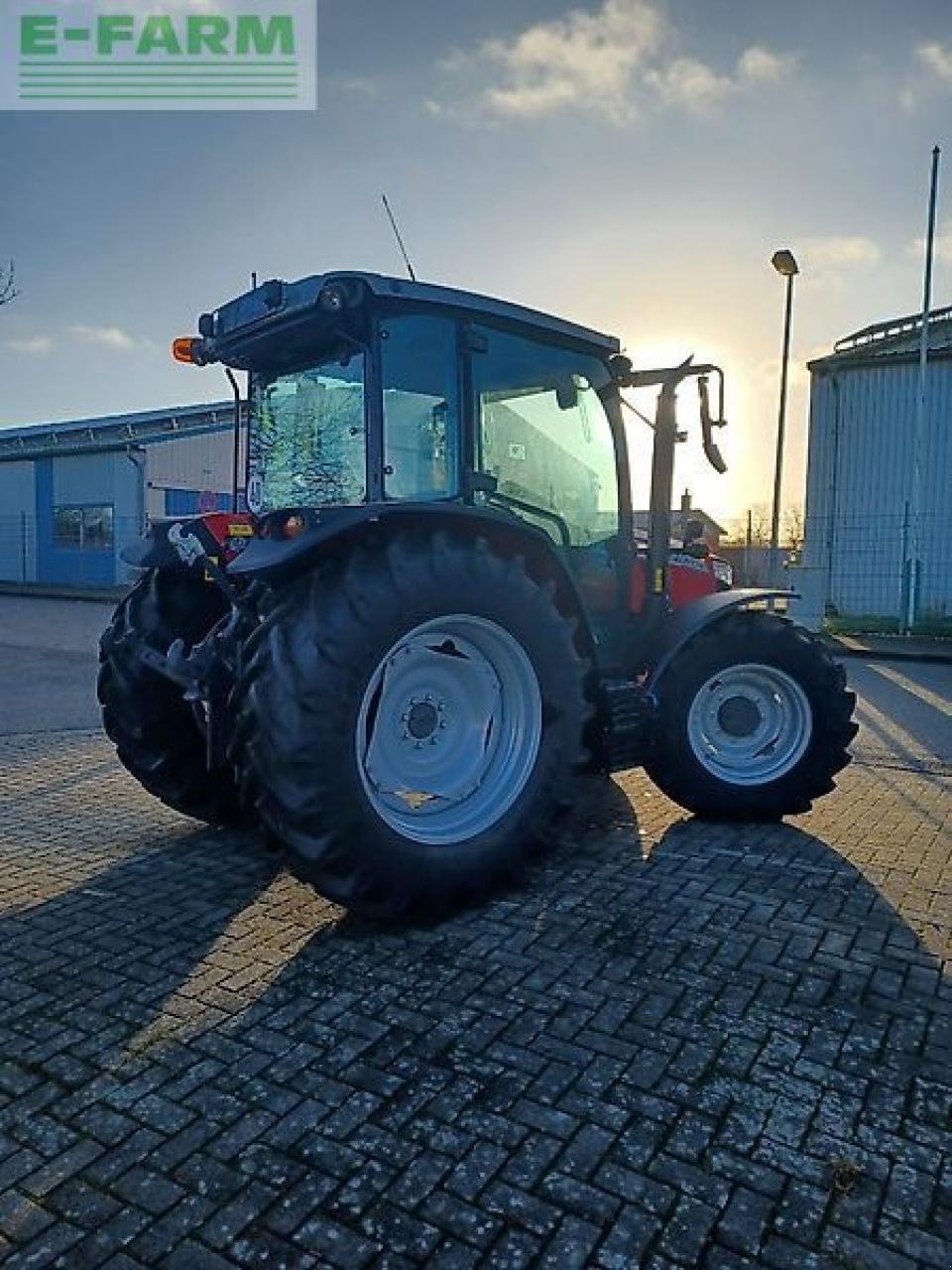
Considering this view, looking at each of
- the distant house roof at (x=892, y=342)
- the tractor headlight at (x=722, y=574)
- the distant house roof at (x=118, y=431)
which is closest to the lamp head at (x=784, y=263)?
the distant house roof at (x=892, y=342)

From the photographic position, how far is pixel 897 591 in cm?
1664

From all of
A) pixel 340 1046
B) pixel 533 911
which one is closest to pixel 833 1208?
pixel 340 1046

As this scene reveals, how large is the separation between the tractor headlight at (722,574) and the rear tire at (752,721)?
0.73 meters

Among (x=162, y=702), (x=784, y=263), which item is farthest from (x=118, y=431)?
(x=162, y=702)

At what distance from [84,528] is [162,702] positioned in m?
26.3

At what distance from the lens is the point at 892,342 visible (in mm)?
17547

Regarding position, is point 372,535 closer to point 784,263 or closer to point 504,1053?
point 504,1053

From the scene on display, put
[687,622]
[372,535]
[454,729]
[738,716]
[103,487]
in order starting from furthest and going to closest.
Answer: [103,487]
[738,716]
[687,622]
[454,729]
[372,535]

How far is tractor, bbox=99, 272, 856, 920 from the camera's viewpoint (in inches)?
117

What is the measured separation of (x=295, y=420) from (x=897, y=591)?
1538 centimetres

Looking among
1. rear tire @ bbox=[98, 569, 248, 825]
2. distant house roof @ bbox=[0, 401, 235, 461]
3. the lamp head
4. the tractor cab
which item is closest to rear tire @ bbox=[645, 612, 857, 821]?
the tractor cab

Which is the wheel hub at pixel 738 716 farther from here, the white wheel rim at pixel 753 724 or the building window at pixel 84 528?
the building window at pixel 84 528

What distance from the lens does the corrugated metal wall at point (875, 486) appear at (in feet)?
54.1

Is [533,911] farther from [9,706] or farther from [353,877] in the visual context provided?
[9,706]
